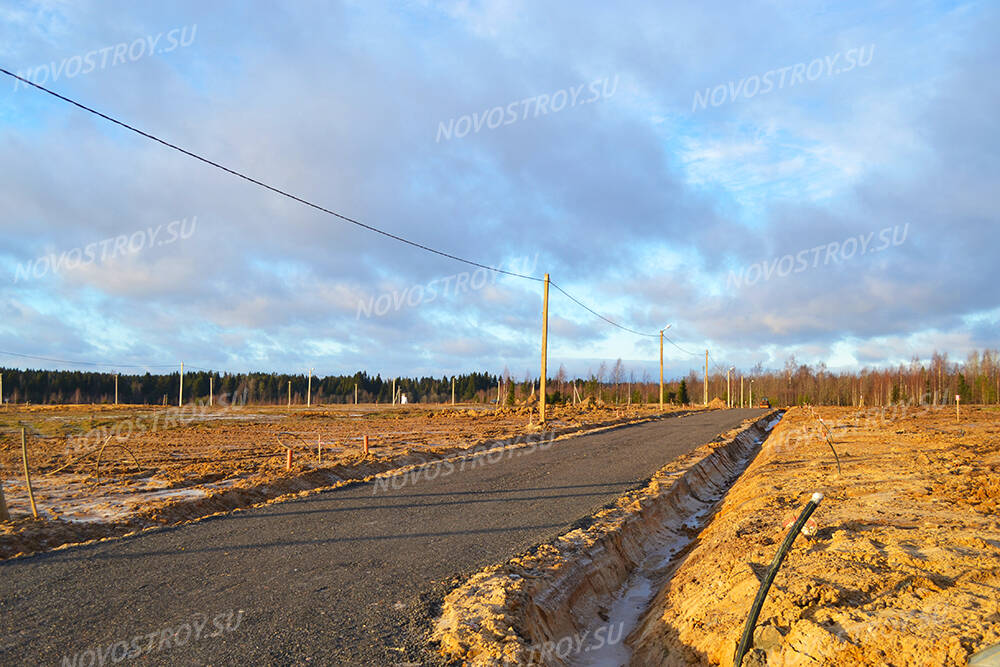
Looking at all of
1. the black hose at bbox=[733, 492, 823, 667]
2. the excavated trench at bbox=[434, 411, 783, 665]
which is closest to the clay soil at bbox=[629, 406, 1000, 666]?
the excavated trench at bbox=[434, 411, 783, 665]

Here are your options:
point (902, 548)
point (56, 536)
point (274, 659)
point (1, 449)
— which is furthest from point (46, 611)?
point (1, 449)

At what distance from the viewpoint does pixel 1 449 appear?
2512cm

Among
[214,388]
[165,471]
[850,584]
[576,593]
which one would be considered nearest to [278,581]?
[576,593]

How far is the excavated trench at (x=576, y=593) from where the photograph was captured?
5.71 meters

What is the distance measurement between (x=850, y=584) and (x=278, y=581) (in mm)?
6163

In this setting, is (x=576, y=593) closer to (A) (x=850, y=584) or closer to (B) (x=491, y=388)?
(A) (x=850, y=584)

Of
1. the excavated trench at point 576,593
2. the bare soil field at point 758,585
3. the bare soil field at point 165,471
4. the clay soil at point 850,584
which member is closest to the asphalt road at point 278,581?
the excavated trench at point 576,593

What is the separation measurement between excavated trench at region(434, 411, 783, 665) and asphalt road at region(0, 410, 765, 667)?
37 centimetres

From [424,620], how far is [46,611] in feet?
12.1

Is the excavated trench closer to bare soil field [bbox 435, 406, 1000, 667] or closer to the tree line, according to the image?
bare soil field [bbox 435, 406, 1000, 667]

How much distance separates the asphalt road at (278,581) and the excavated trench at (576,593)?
371 mm

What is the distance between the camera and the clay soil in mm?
5031

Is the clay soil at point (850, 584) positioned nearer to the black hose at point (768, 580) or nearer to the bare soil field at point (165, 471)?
the black hose at point (768, 580)

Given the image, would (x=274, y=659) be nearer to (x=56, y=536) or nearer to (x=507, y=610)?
(x=507, y=610)
